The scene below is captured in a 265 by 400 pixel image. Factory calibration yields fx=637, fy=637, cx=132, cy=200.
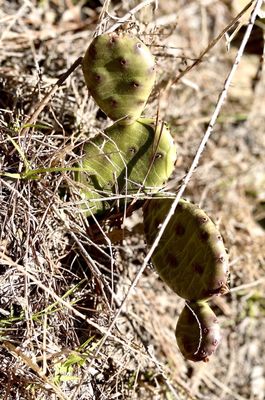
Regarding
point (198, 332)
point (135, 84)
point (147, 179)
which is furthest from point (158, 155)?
point (198, 332)

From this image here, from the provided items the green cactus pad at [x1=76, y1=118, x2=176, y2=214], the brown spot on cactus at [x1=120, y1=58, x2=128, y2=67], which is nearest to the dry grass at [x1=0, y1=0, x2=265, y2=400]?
the green cactus pad at [x1=76, y1=118, x2=176, y2=214]

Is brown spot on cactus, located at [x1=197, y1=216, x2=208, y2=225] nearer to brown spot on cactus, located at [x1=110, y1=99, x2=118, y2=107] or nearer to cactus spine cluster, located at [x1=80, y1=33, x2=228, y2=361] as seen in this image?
cactus spine cluster, located at [x1=80, y1=33, x2=228, y2=361]

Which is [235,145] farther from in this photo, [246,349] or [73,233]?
[73,233]

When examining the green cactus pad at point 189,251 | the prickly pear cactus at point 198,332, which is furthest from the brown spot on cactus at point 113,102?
the prickly pear cactus at point 198,332

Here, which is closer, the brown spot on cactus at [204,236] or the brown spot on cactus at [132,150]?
the brown spot on cactus at [204,236]

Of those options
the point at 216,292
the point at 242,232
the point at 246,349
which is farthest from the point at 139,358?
the point at 242,232

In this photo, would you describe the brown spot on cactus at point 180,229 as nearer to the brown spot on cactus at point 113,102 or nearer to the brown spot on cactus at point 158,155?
the brown spot on cactus at point 158,155
